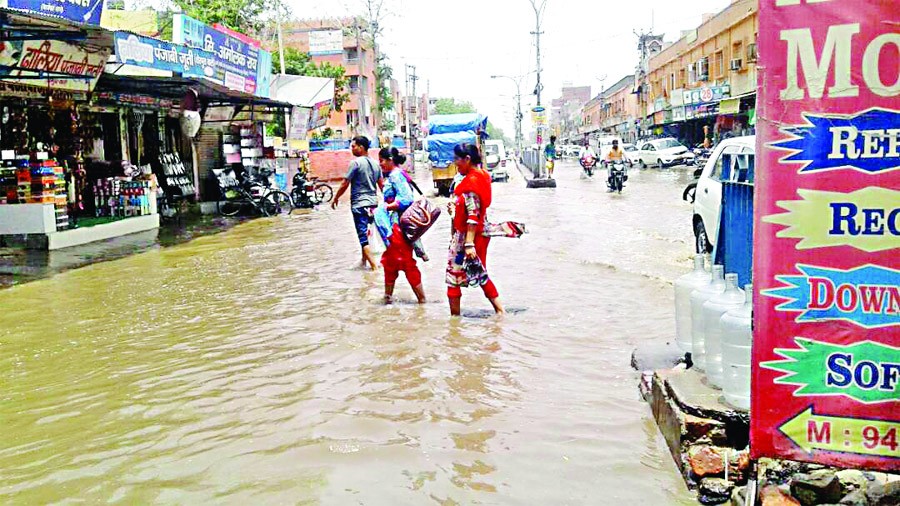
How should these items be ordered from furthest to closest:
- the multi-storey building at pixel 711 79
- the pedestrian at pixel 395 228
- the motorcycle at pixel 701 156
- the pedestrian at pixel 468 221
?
the multi-storey building at pixel 711 79, the motorcycle at pixel 701 156, the pedestrian at pixel 395 228, the pedestrian at pixel 468 221

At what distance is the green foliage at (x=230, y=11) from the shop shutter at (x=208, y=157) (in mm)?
11336

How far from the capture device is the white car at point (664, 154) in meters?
38.9

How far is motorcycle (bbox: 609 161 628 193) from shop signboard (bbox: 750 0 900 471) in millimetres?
19979

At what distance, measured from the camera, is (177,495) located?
370 centimetres

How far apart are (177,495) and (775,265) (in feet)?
8.92

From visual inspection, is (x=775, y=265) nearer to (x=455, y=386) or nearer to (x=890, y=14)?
(x=890, y=14)

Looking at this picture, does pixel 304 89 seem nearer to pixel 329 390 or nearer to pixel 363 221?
pixel 363 221

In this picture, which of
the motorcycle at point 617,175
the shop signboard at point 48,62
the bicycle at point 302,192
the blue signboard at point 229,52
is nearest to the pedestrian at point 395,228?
the shop signboard at point 48,62

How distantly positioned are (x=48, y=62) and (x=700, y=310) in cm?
1191

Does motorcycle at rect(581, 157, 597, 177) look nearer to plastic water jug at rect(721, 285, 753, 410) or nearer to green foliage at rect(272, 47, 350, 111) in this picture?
green foliage at rect(272, 47, 350, 111)

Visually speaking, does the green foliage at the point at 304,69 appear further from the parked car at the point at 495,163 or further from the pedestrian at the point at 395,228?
the pedestrian at the point at 395,228

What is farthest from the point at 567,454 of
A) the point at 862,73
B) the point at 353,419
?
the point at 862,73

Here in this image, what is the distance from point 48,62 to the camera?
41.8 ft

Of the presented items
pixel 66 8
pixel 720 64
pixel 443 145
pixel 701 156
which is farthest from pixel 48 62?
pixel 720 64
